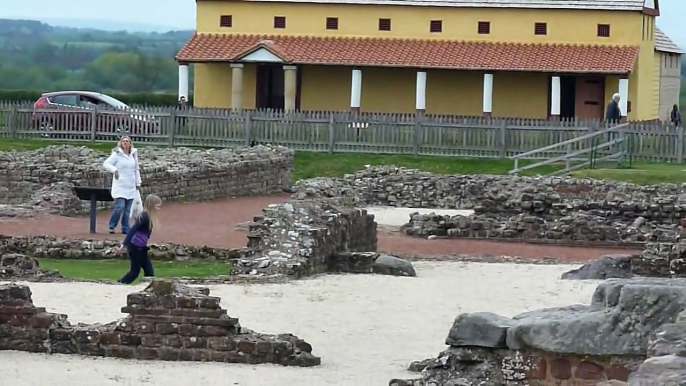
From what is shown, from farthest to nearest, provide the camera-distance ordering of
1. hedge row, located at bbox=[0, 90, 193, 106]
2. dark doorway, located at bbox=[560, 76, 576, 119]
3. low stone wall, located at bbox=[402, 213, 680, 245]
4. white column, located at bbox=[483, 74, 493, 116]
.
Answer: hedge row, located at bbox=[0, 90, 193, 106] < dark doorway, located at bbox=[560, 76, 576, 119] < white column, located at bbox=[483, 74, 493, 116] < low stone wall, located at bbox=[402, 213, 680, 245]

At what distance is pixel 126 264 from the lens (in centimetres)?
2066

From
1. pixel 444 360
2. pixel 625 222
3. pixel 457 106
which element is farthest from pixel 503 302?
pixel 457 106

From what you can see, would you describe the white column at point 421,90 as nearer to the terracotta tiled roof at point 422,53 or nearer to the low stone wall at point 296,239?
the terracotta tiled roof at point 422,53

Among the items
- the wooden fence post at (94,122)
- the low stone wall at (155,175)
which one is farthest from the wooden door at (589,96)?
the low stone wall at (155,175)

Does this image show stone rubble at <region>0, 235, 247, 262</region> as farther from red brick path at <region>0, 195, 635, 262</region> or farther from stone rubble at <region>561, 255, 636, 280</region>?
stone rubble at <region>561, 255, 636, 280</region>

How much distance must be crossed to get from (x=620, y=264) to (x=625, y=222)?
5.95m

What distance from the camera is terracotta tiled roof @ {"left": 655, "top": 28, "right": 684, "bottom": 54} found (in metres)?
59.8

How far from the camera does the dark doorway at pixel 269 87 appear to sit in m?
54.7

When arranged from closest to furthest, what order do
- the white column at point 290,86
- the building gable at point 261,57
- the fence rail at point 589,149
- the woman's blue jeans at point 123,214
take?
the woman's blue jeans at point 123,214 → the fence rail at point 589,149 → the building gable at point 261,57 → the white column at point 290,86

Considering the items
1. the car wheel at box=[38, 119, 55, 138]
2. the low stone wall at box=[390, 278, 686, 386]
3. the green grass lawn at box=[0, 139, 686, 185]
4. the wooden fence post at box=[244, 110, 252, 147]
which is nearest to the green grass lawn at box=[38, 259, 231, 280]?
the low stone wall at box=[390, 278, 686, 386]

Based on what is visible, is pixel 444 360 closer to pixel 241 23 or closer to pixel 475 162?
pixel 475 162

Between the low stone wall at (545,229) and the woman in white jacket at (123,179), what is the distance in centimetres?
534

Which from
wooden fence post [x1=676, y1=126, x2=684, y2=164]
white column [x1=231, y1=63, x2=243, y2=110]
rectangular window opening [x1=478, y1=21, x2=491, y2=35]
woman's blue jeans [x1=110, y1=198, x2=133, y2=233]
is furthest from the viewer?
white column [x1=231, y1=63, x2=243, y2=110]

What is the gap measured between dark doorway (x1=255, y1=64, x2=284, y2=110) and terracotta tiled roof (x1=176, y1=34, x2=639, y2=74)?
1.25 meters
